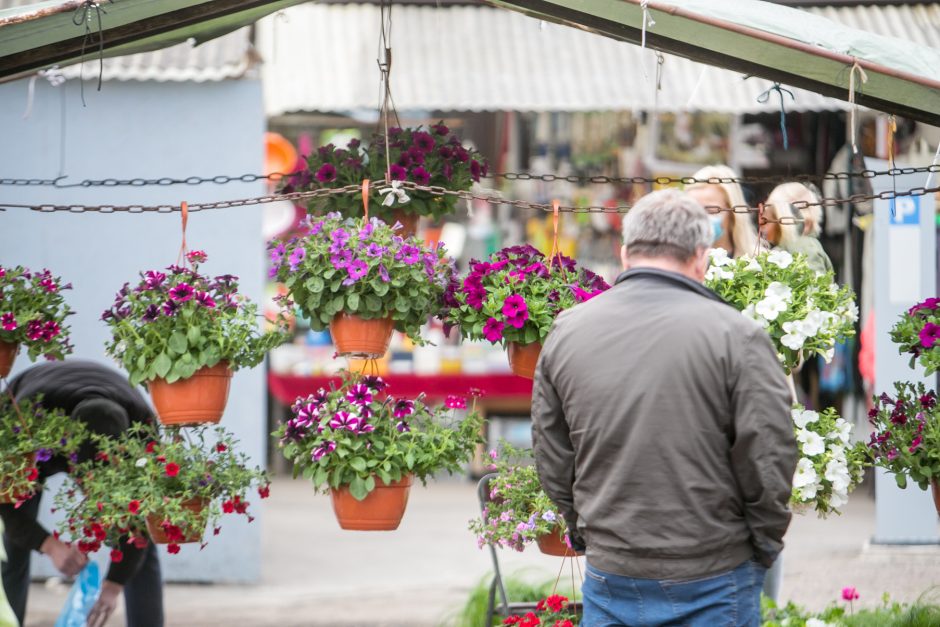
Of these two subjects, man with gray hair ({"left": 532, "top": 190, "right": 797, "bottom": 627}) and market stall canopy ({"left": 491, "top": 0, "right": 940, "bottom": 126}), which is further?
market stall canopy ({"left": 491, "top": 0, "right": 940, "bottom": 126})

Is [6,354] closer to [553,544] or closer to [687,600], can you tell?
[553,544]

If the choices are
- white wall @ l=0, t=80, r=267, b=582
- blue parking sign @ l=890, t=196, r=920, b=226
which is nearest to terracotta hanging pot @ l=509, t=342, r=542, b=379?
white wall @ l=0, t=80, r=267, b=582

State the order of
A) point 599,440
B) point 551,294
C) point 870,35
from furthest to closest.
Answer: point 551,294 < point 870,35 < point 599,440

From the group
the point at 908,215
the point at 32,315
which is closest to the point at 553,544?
the point at 32,315

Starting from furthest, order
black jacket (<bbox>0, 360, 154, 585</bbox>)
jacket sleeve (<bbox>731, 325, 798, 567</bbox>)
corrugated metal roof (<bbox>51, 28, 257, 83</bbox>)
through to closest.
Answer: corrugated metal roof (<bbox>51, 28, 257, 83</bbox>) < black jacket (<bbox>0, 360, 154, 585</bbox>) < jacket sleeve (<bbox>731, 325, 798, 567</bbox>)

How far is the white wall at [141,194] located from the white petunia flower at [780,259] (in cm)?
360

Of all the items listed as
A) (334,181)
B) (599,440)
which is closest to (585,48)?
(334,181)

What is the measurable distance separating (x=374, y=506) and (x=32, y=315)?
1.32 metres

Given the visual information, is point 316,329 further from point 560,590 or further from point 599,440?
point 560,590

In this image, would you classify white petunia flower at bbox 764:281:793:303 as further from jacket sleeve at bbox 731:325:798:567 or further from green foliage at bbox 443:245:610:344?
jacket sleeve at bbox 731:325:798:567

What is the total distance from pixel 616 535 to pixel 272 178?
2195 millimetres

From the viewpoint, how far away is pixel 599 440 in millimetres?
2961

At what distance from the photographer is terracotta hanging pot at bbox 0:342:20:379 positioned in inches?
168

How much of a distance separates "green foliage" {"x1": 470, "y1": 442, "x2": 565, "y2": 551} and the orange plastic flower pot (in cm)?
31
